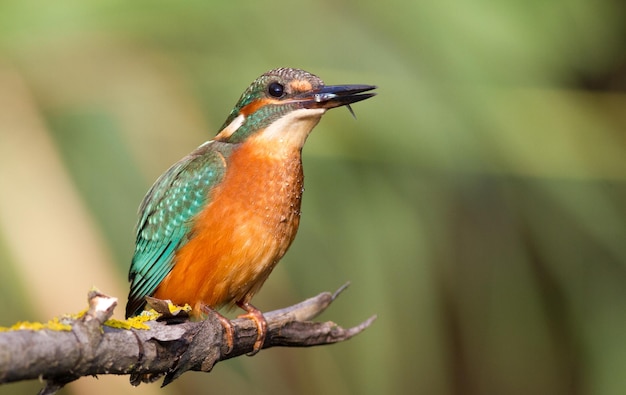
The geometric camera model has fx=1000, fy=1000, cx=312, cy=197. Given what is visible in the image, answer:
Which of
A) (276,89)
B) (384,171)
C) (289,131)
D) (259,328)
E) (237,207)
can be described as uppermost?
(276,89)

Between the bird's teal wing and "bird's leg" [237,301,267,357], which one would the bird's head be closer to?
the bird's teal wing

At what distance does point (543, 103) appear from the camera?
3.87m

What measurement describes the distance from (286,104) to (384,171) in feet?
2.71

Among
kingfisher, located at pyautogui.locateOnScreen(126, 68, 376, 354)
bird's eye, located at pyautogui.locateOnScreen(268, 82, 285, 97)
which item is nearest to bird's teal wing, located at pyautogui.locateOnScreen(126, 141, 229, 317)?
kingfisher, located at pyautogui.locateOnScreen(126, 68, 376, 354)

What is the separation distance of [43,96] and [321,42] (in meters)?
1.02

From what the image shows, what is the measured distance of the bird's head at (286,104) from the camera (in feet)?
9.49

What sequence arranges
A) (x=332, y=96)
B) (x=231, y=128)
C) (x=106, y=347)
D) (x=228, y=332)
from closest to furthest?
(x=106, y=347) < (x=228, y=332) < (x=332, y=96) < (x=231, y=128)

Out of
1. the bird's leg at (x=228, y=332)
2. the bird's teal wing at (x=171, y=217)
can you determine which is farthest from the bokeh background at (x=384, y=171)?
the bird's leg at (x=228, y=332)

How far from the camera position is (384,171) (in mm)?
3668

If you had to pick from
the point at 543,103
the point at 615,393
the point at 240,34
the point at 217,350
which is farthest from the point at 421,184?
the point at 217,350

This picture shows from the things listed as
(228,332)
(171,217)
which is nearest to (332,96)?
(171,217)

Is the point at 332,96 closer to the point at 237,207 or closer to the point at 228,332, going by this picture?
the point at 237,207

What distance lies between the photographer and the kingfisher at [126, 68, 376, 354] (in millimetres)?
2885

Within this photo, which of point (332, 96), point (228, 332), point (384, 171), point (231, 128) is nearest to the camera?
point (228, 332)
